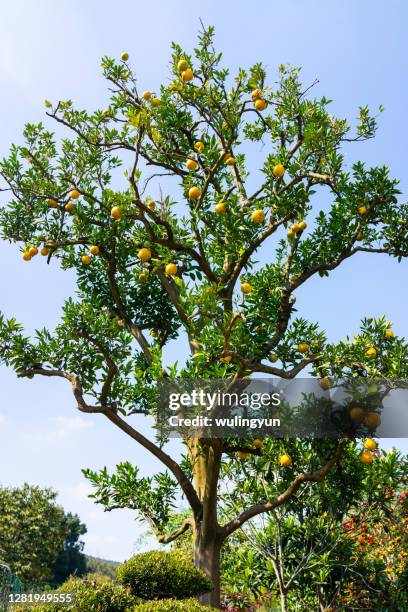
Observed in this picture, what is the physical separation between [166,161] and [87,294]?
9.22 feet

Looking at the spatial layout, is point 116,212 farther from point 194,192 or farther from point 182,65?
point 182,65

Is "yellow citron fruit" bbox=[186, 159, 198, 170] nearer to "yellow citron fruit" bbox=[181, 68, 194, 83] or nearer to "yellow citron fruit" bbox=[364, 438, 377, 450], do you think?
"yellow citron fruit" bbox=[181, 68, 194, 83]

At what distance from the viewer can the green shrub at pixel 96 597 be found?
6066mm

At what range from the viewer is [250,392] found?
8344 millimetres

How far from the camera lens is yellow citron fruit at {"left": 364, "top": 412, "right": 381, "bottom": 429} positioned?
6960 mm

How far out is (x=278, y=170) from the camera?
25.4 ft

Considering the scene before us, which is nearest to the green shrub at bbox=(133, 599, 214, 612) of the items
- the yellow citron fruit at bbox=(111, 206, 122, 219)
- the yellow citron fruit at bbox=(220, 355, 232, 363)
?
the yellow citron fruit at bbox=(220, 355, 232, 363)

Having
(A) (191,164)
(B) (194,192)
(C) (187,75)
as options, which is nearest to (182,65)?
(C) (187,75)

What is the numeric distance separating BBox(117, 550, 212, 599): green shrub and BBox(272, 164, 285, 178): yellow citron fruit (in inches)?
222

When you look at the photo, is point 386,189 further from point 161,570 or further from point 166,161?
point 161,570

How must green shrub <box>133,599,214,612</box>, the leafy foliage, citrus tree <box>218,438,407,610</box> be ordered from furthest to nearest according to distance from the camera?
the leafy foliage < citrus tree <box>218,438,407,610</box> < green shrub <box>133,599,214,612</box>

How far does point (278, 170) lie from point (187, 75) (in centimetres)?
191

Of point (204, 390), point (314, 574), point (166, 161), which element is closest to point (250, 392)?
point (204, 390)

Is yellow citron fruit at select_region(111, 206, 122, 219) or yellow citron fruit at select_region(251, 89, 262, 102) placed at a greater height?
yellow citron fruit at select_region(251, 89, 262, 102)
